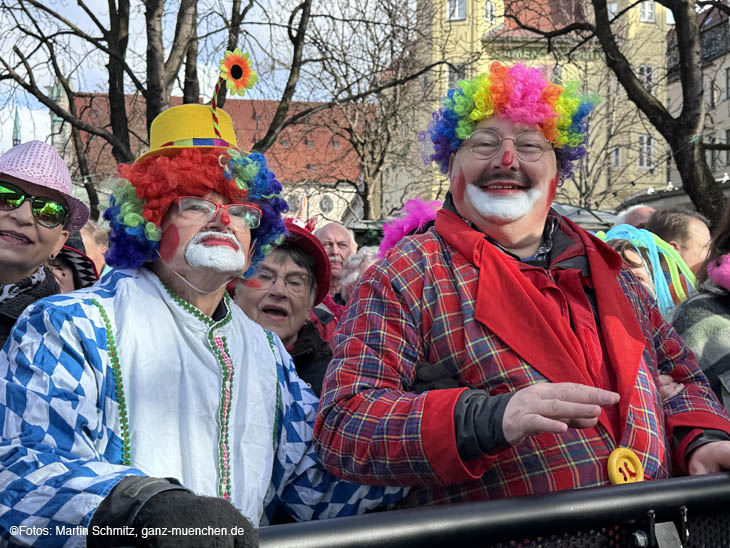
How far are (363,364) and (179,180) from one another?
847 mm

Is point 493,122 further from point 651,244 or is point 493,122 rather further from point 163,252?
point 651,244

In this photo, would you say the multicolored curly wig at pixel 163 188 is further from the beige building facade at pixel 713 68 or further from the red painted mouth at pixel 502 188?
the beige building facade at pixel 713 68

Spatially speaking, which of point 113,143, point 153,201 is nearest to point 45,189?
point 153,201

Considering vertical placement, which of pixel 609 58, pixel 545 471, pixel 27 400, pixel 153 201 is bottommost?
pixel 545 471

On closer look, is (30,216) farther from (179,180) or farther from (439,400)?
(439,400)

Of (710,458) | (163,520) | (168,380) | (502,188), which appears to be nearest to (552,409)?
(710,458)

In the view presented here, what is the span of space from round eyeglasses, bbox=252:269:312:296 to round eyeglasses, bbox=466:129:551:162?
1.29m

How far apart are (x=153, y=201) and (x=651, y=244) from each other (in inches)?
108

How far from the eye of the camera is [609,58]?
770cm

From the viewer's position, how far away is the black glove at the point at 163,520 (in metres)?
1.24

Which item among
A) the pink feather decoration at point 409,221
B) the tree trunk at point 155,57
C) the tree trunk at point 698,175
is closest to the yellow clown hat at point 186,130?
the pink feather decoration at point 409,221

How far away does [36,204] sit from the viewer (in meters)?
3.06

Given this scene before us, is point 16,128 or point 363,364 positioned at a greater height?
point 16,128

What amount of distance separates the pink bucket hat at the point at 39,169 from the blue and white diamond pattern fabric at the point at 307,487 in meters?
1.48
